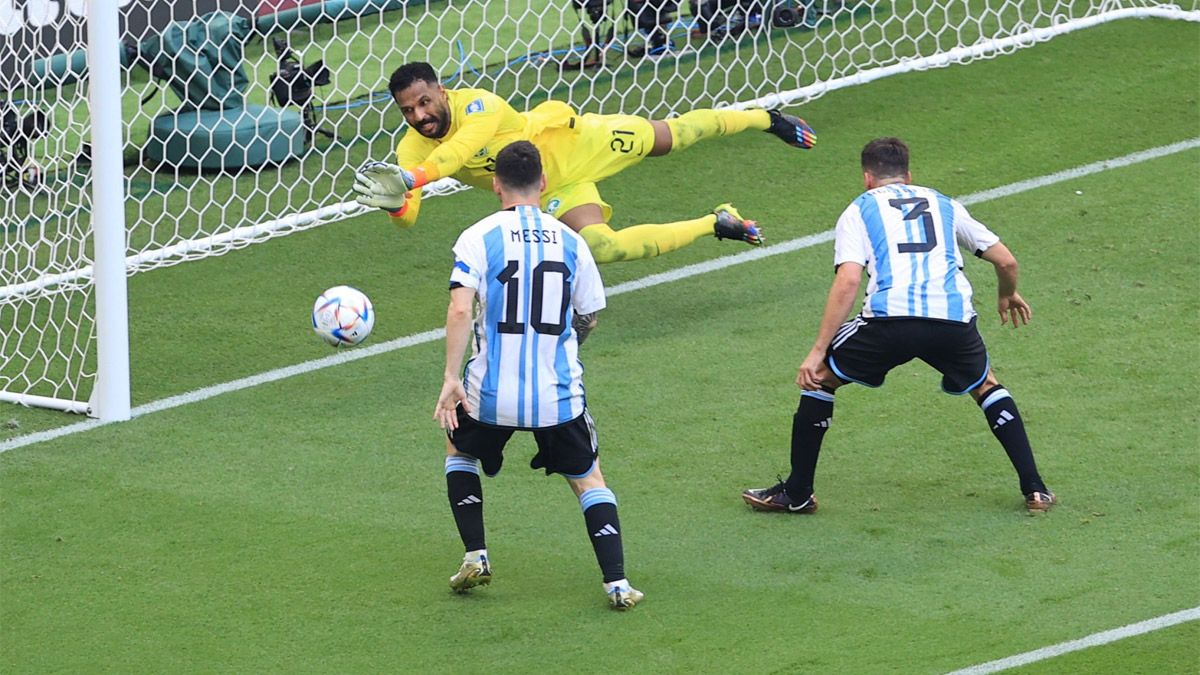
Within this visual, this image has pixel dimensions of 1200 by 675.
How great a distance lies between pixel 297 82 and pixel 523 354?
544cm

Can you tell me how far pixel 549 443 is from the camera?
607cm

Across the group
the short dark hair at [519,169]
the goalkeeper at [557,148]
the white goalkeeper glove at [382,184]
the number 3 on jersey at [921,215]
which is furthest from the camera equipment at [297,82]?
the number 3 on jersey at [921,215]

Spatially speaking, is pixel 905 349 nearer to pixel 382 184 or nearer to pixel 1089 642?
pixel 1089 642

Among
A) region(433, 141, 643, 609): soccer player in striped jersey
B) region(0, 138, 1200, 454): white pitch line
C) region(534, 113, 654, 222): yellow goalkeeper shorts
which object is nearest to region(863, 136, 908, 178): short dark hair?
region(433, 141, 643, 609): soccer player in striped jersey

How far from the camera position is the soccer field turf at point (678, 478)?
5938 millimetres

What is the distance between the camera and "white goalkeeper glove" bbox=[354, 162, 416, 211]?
783 centimetres

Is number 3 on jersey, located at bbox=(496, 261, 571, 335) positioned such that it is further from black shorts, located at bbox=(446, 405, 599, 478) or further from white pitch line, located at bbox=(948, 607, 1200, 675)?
white pitch line, located at bbox=(948, 607, 1200, 675)

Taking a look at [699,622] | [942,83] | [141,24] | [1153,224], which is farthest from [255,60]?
[699,622]

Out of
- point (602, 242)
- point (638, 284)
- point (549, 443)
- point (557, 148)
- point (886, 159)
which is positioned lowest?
point (638, 284)

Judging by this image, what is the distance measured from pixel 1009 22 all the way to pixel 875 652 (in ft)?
24.5

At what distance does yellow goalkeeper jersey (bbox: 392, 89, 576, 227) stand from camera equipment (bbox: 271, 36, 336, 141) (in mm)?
2262

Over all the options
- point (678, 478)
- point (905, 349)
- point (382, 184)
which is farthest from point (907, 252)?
point (382, 184)

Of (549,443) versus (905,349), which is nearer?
(549,443)

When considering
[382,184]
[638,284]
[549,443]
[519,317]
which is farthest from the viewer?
[638,284]
